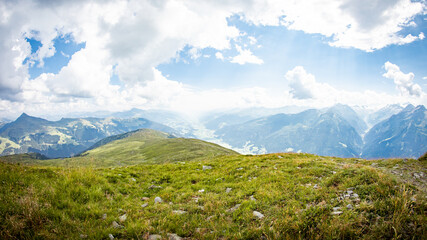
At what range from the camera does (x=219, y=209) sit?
814 cm

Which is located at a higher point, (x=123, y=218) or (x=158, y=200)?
(x=123, y=218)

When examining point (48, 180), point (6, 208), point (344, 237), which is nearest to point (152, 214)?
point (6, 208)

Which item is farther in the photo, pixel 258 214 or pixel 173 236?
pixel 258 214

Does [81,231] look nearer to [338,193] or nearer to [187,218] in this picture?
[187,218]

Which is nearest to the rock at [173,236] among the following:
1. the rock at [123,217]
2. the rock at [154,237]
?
the rock at [154,237]

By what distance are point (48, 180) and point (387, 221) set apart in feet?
45.0

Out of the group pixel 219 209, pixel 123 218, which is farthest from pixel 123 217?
pixel 219 209

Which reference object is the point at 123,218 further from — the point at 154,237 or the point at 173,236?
the point at 173,236

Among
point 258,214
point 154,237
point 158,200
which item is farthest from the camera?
point 158,200

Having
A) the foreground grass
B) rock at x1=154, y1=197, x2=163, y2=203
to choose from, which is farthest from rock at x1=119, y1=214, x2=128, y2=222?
rock at x1=154, y1=197, x2=163, y2=203

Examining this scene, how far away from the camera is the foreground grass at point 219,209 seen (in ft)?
17.4

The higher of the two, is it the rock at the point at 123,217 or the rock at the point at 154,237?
the rock at the point at 123,217

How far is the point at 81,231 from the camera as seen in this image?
5793mm

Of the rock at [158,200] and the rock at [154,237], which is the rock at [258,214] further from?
the rock at [158,200]
